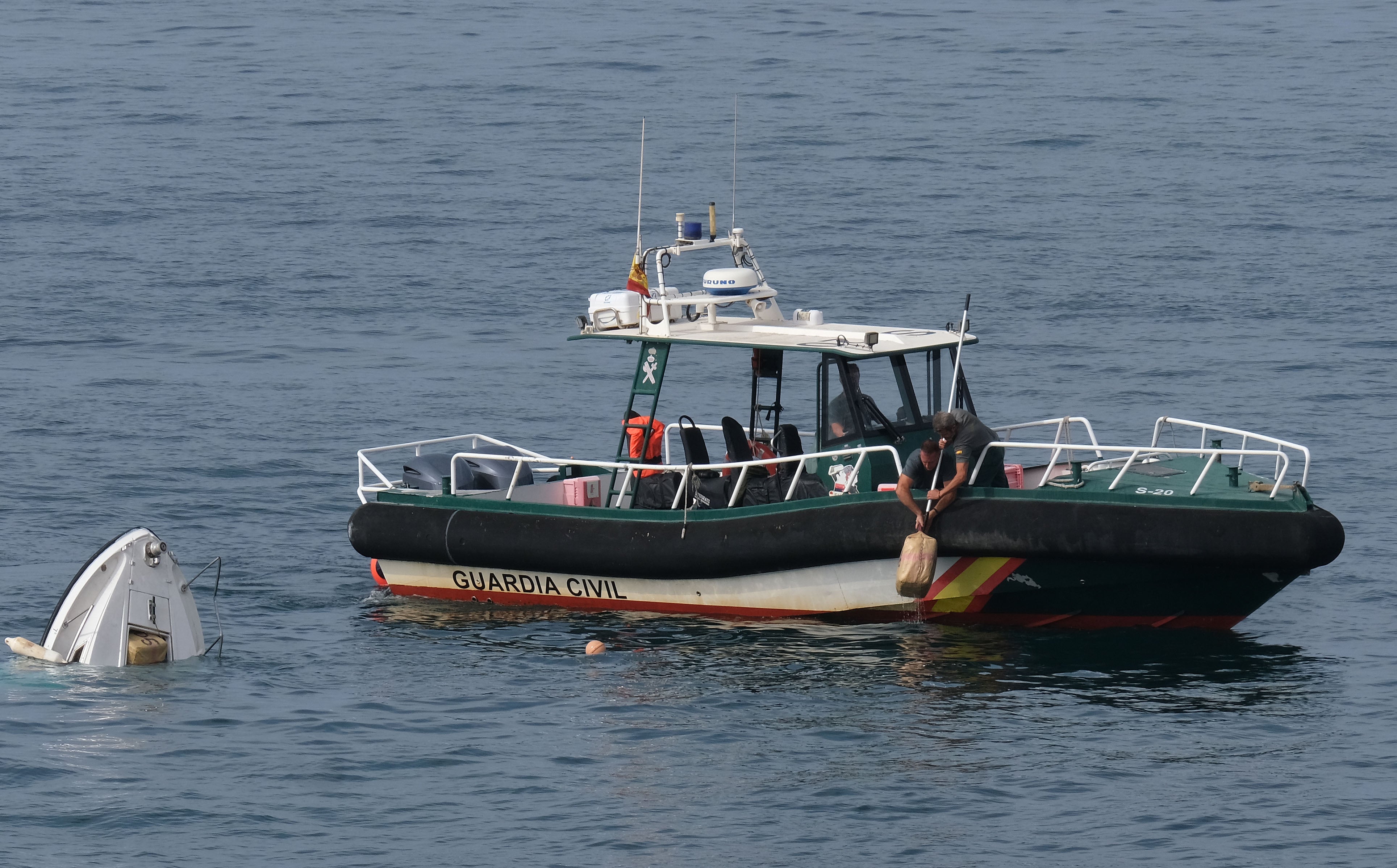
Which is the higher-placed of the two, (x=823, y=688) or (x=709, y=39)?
(x=709, y=39)

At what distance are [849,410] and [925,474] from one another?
4.99ft

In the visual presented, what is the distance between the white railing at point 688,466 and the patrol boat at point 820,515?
36 mm

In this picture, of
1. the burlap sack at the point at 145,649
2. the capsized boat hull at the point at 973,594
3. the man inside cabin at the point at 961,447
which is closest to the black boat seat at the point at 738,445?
the capsized boat hull at the point at 973,594

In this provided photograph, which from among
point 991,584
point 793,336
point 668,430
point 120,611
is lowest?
point 120,611

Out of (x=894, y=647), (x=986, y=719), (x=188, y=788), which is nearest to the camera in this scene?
(x=188, y=788)

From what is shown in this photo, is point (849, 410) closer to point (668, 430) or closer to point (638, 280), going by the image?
point (638, 280)

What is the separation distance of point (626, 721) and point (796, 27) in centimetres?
4719

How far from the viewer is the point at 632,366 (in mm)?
28688

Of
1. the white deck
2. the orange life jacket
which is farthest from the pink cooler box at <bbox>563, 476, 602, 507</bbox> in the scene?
the white deck

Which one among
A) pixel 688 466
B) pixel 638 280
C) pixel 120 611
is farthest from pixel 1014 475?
pixel 120 611

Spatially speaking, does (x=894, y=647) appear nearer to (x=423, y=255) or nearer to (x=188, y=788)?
(x=188, y=788)

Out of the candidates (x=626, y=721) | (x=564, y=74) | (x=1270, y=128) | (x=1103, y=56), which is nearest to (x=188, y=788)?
(x=626, y=721)

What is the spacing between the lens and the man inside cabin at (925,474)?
15.3m

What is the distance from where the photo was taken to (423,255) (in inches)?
1382
